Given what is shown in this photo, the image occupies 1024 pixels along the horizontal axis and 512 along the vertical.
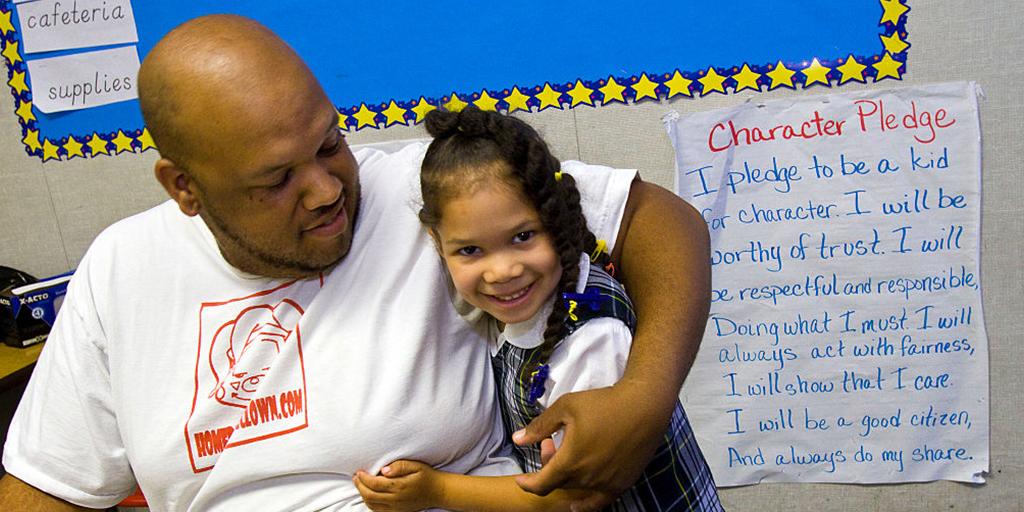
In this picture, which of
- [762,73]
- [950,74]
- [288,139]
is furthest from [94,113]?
[950,74]

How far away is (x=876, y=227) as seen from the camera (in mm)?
1773

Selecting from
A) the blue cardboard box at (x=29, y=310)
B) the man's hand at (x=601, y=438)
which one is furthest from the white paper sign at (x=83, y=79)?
the man's hand at (x=601, y=438)

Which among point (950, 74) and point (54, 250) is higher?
point (950, 74)

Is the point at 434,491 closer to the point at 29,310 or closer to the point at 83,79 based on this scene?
the point at 29,310

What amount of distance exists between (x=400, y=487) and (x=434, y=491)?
5cm

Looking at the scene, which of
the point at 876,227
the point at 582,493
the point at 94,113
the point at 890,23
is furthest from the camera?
the point at 94,113

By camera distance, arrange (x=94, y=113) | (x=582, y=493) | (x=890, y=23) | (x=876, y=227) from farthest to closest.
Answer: (x=94, y=113)
(x=876, y=227)
(x=890, y=23)
(x=582, y=493)

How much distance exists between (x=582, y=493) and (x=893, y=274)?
125 centimetres

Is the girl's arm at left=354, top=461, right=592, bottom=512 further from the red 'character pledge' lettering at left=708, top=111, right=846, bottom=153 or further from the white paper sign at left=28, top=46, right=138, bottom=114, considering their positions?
the white paper sign at left=28, top=46, right=138, bottom=114

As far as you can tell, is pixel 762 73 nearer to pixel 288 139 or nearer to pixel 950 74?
pixel 950 74

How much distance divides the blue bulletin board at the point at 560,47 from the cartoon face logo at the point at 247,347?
76 centimetres

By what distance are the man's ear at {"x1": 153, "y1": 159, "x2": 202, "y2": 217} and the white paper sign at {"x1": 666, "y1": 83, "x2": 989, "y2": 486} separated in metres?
1.14

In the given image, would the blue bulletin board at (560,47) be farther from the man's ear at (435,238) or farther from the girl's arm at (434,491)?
the girl's arm at (434,491)

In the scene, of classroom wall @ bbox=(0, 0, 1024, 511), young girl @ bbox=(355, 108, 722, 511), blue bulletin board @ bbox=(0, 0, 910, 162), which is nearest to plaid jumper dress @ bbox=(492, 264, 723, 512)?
young girl @ bbox=(355, 108, 722, 511)
